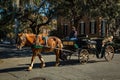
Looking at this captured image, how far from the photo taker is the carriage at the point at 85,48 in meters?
20.0

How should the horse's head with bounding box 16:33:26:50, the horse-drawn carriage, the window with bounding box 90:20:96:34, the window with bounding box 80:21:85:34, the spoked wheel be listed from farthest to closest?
1. the window with bounding box 80:21:85:34
2. the window with bounding box 90:20:96:34
3. the spoked wheel
4. the horse-drawn carriage
5. the horse's head with bounding box 16:33:26:50

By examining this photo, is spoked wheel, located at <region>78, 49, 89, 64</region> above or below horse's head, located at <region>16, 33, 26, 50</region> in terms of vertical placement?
below

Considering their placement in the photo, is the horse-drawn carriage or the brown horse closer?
the brown horse

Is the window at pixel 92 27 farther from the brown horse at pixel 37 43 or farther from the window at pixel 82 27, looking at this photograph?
the brown horse at pixel 37 43

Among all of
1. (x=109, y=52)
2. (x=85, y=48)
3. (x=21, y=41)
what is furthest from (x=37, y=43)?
(x=109, y=52)

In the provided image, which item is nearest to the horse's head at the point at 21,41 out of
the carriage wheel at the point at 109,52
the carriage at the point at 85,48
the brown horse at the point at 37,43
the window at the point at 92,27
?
the brown horse at the point at 37,43

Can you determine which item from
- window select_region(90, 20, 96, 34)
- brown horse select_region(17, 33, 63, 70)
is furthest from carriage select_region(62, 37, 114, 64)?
window select_region(90, 20, 96, 34)

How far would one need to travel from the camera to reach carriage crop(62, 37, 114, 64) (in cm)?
1998

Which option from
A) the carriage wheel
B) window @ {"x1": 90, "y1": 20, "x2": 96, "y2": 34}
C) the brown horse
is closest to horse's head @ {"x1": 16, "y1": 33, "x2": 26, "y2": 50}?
the brown horse

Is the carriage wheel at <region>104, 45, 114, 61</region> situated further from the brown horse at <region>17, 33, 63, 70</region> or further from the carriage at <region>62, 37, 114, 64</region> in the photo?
the brown horse at <region>17, 33, 63, 70</region>

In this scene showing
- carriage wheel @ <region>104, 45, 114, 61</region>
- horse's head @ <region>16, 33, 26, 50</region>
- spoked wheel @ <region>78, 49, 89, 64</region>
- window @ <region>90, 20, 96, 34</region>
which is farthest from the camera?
window @ <region>90, 20, 96, 34</region>

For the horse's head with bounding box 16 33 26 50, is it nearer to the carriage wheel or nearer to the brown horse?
the brown horse

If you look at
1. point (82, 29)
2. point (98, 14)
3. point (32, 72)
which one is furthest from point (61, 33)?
point (32, 72)

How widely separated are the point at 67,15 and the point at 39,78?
18.2 meters
